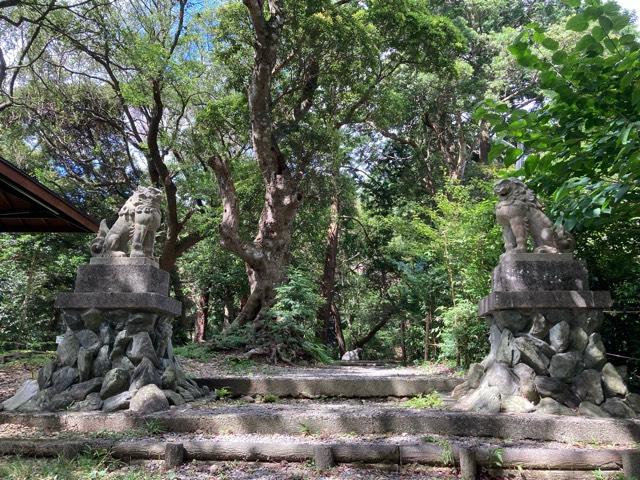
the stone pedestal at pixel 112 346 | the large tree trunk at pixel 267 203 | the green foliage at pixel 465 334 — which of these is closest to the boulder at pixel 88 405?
the stone pedestal at pixel 112 346

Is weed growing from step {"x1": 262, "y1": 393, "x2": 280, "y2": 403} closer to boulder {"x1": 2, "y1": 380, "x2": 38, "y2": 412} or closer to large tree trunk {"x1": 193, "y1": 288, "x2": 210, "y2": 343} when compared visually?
boulder {"x1": 2, "y1": 380, "x2": 38, "y2": 412}

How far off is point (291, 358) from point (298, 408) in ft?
17.1

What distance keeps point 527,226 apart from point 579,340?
45.8 inches

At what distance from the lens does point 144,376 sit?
4.74 meters

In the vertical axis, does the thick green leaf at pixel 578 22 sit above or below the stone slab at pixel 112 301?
above

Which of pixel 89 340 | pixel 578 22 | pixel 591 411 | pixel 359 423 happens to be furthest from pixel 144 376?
pixel 578 22

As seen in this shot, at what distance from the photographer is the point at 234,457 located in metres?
3.57

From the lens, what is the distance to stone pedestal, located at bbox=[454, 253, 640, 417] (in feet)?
13.9

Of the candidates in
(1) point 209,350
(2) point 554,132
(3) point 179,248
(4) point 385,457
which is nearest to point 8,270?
(3) point 179,248

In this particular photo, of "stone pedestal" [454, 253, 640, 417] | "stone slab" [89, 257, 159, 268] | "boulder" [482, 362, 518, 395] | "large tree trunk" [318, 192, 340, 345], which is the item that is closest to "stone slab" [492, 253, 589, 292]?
"stone pedestal" [454, 253, 640, 417]

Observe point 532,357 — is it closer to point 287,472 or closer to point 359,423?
point 359,423

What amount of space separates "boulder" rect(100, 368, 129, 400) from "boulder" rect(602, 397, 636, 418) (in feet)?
14.1

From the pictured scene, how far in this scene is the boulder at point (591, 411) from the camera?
409 centimetres

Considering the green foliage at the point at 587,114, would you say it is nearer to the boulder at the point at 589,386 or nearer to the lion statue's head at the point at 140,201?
the boulder at the point at 589,386
